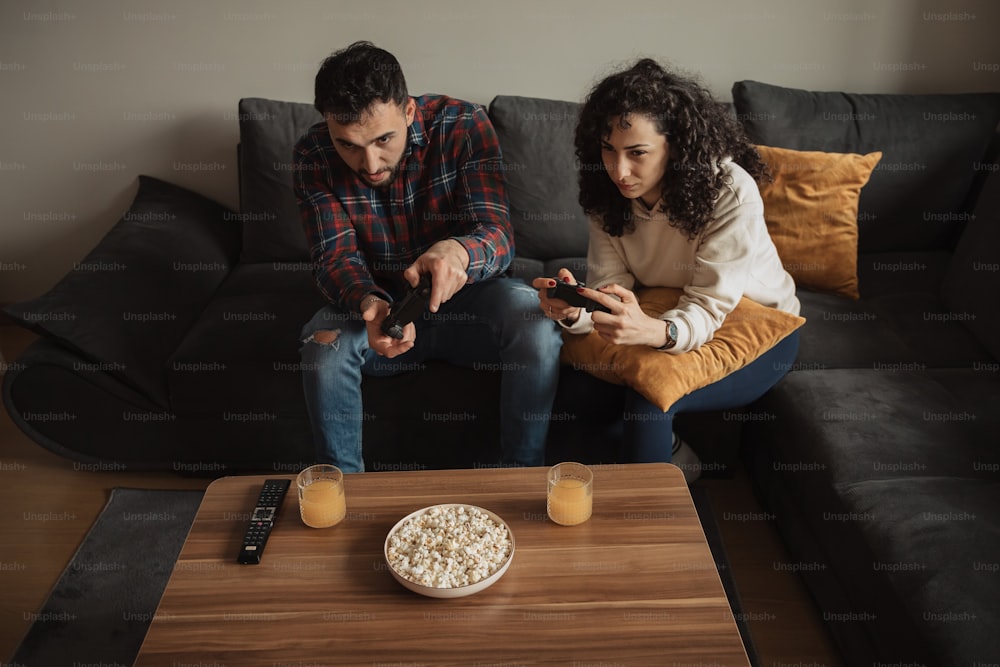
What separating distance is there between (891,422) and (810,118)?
104 cm

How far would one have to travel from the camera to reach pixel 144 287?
7.60 ft

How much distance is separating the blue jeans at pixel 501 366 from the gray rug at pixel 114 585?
0.47 meters

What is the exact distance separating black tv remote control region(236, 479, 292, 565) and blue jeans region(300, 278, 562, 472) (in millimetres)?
347

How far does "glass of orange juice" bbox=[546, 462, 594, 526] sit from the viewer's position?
56.6 inches

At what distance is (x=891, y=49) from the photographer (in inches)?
103

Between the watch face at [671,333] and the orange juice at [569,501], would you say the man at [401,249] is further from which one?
the orange juice at [569,501]

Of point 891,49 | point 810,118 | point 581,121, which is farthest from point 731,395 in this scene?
point 891,49

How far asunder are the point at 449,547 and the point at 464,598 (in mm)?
85

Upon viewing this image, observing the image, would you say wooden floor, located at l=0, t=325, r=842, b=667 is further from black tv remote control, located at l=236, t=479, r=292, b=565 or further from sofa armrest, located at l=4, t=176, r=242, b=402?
black tv remote control, located at l=236, t=479, r=292, b=565

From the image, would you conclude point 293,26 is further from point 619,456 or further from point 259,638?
point 259,638

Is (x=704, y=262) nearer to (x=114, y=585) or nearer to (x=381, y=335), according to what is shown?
(x=381, y=335)

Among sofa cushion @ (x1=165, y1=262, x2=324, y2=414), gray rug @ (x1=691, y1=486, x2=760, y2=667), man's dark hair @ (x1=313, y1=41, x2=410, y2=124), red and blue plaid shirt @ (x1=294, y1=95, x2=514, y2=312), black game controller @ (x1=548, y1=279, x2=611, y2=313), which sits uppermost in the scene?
man's dark hair @ (x1=313, y1=41, x2=410, y2=124)

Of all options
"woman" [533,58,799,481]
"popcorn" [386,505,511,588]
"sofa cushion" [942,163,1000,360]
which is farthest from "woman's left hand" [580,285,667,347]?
"sofa cushion" [942,163,1000,360]

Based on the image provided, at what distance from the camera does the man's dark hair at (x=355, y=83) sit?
Result: 177 centimetres
